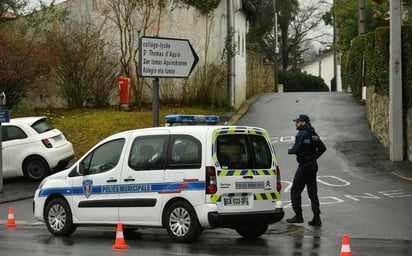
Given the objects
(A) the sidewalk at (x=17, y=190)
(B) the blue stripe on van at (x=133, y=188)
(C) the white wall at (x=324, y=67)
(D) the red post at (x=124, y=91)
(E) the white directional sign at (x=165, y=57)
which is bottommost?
(A) the sidewalk at (x=17, y=190)

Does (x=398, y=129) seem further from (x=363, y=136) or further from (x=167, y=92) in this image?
(x=167, y=92)

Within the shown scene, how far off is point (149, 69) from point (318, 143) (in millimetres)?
3499

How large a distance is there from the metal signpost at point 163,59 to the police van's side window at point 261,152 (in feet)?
10.5

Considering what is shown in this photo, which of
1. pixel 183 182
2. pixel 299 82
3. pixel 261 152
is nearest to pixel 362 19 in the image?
pixel 261 152

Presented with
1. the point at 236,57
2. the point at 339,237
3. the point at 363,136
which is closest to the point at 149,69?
the point at 339,237

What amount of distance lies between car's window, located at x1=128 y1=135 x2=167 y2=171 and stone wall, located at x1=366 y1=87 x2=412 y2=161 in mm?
10277

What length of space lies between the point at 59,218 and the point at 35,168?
28.0 feet

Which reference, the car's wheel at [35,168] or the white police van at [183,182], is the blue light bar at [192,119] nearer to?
the white police van at [183,182]

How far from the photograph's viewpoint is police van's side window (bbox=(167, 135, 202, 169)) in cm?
1199

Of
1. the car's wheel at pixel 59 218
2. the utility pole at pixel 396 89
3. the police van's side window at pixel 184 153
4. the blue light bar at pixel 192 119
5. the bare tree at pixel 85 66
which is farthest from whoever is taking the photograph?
the bare tree at pixel 85 66

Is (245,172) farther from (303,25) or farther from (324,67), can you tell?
(324,67)

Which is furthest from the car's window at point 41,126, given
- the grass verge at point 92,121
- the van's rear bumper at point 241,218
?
the van's rear bumper at point 241,218

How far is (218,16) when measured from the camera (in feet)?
107

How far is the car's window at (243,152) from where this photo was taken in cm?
1204
